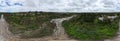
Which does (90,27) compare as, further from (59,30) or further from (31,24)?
(31,24)

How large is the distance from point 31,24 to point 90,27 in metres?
0.70

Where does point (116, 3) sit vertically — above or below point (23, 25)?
above

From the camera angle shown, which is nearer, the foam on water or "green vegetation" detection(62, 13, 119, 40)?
"green vegetation" detection(62, 13, 119, 40)

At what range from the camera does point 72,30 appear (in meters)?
3.57

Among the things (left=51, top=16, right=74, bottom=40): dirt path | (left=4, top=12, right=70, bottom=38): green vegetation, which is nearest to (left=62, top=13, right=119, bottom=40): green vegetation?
(left=51, top=16, right=74, bottom=40): dirt path

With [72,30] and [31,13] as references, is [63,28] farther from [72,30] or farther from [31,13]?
[31,13]

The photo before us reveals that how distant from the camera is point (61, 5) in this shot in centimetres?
372

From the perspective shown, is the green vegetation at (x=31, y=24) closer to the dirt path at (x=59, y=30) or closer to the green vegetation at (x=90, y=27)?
the dirt path at (x=59, y=30)

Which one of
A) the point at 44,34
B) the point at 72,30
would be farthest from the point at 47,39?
the point at 72,30

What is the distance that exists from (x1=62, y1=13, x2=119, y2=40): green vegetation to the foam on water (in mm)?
91

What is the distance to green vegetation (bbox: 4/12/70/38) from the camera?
3595 mm

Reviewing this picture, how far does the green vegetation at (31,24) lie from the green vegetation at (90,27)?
0.17m

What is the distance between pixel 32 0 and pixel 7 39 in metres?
0.56

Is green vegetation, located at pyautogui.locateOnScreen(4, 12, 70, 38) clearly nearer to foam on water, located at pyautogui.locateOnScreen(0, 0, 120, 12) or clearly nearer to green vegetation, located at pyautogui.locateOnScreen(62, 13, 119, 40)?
foam on water, located at pyautogui.locateOnScreen(0, 0, 120, 12)
